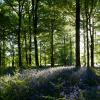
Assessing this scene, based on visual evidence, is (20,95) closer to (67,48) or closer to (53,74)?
(53,74)

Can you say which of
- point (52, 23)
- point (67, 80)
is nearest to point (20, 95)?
point (67, 80)

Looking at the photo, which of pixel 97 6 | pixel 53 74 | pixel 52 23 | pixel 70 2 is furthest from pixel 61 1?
pixel 53 74

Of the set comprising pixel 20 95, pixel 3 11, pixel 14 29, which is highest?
pixel 3 11

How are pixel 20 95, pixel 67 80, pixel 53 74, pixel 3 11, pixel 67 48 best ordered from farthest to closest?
pixel 67 48 → pixel 3 11 → pixel 53 74 → pixel 67 80 → pixel 20 95

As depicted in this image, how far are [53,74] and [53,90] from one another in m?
2.65

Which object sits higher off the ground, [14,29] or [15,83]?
[14,29]

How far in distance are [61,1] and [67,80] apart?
1497 cm

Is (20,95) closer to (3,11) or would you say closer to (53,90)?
(53,90)

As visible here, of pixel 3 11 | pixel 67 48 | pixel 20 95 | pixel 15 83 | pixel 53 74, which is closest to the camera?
pixel 20 95

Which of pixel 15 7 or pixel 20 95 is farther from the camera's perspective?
pixel 15 7

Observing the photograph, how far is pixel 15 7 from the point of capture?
3816 cm

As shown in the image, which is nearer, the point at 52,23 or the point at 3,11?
the point at 52,23

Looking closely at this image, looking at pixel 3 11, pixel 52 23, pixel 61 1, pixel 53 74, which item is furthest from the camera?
pixel 3 11

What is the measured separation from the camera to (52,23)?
37656mm
